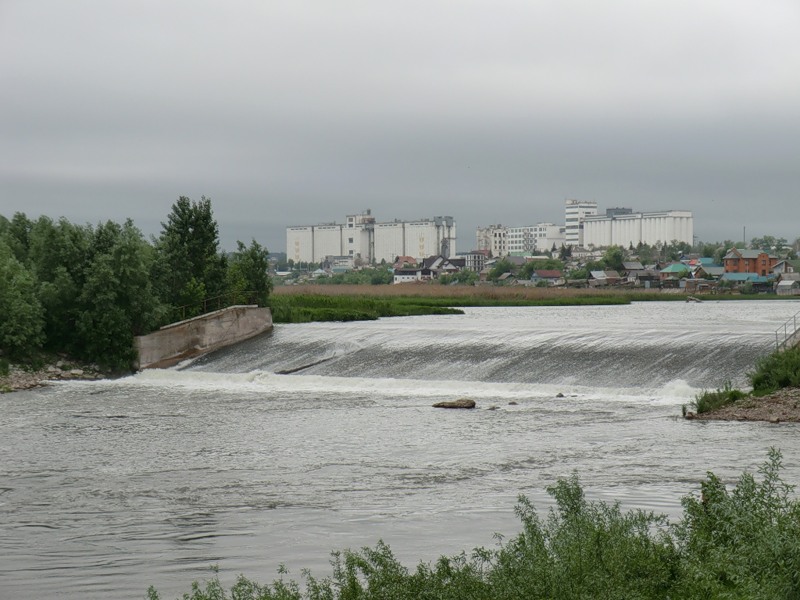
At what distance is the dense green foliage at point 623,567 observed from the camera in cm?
864

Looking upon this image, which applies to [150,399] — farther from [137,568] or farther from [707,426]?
[137,568]

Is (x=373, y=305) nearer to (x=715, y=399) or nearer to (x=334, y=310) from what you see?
(x=334, y=310)

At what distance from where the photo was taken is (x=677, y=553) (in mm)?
9969

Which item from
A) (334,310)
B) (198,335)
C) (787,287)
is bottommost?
(787,287)

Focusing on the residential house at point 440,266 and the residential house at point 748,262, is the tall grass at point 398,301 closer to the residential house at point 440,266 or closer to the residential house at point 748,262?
the residential house at point 748,262

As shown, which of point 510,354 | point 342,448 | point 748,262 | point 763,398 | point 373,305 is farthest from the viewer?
point 748,262

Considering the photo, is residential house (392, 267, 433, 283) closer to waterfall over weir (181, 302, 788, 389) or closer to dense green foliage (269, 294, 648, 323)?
dense green foliage (269, 294, 648, 323)

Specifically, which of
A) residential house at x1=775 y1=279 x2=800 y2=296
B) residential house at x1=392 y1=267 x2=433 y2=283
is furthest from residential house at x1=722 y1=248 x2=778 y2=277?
residential house at x1=392 y1=267 x2=433 y2=283

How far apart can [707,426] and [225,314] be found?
23876 millimetres

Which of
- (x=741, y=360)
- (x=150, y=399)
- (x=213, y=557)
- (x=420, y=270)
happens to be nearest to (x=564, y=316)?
(x=741, y=360)

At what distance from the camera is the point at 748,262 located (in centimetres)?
13500

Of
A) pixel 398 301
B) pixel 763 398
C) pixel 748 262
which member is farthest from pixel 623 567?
pixel 748 262

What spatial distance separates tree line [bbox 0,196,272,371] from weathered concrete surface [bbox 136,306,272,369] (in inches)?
21.9

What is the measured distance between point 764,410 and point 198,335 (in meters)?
23.4
